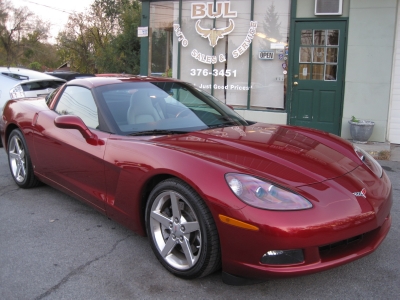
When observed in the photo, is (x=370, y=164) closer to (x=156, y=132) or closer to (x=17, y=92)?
(x=156, y=132)

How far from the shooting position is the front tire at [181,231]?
8.73ft

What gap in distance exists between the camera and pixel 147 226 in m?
3.12

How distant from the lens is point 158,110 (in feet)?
12.7

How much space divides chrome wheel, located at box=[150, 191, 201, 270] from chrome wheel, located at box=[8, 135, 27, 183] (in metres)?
2.44

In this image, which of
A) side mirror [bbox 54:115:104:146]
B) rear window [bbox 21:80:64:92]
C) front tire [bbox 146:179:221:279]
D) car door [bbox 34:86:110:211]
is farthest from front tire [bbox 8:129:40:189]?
rear window [bbox 21:80:64:92]

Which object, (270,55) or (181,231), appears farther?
(270,55)

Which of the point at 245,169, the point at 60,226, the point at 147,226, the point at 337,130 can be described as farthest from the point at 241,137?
the point at 337,130

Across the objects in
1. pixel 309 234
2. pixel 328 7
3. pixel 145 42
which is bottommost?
pixel 309 234

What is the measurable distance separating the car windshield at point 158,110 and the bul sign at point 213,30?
213 inches

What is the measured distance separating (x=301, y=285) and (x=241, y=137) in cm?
121

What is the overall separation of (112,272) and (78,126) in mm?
1265

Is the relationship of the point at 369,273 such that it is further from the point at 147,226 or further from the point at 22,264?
the point at 22,264

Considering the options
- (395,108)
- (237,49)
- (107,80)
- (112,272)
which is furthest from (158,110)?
(395,108)

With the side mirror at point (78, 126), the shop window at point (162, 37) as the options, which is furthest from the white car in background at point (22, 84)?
the side mirror at point (78, 126)
